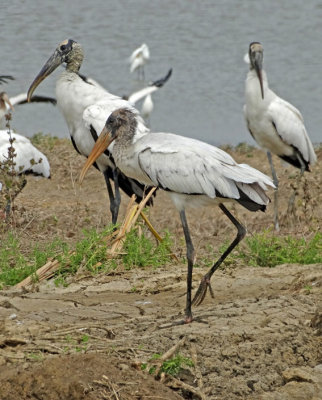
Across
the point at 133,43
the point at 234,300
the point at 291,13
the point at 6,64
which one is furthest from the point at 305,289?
the point at 291,13

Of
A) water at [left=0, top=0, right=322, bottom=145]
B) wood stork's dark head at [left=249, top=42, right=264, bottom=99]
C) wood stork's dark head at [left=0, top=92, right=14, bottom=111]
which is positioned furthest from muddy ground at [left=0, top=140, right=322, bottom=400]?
water at [left=0, top=0, right=322, bottom=145]

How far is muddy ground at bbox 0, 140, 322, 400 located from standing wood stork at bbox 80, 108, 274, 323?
0.33m

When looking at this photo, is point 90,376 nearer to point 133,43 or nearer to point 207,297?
point 207,297

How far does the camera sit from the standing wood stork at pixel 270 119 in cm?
1041

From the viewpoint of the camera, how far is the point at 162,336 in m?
4.90

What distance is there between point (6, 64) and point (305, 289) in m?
11.5

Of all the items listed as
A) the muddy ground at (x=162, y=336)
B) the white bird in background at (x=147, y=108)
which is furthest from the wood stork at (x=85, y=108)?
the white bird in background at (x=147, y=108)

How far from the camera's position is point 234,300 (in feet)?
19.0

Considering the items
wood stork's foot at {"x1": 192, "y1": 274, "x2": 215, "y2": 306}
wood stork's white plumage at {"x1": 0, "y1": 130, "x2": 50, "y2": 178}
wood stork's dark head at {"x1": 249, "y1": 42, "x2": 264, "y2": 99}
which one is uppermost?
wood stork's dark head at {"x1": 249, "y1": 42, "x2": 264, "y2": 99}

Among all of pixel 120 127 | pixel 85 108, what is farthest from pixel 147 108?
pixel 120 127

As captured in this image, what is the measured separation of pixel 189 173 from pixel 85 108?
3.07 meters

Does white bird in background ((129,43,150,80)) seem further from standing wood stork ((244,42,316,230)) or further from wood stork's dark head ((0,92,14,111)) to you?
standing wood stork ((244,42,316,230))

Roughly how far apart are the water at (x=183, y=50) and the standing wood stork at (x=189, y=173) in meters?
8.44

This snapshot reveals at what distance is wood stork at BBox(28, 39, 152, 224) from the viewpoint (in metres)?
8.05
